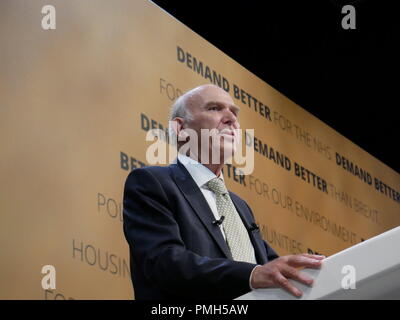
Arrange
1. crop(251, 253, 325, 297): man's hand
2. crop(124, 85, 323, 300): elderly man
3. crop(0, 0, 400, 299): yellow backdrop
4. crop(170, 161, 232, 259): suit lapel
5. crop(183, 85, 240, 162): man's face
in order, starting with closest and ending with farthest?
crop(251, 253, 325, 297): man's hand, crop(124, 85, 323, 300): elderly man, crop(170, 161, 232, 259): suit lapel, crop(183, 85, 240, 162): man's face, crop(0, 0, 400, 299): yellow backdrop

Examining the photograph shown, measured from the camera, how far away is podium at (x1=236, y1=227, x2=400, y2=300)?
1071mm

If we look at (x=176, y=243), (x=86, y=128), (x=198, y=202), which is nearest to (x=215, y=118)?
(x=198, y=202)

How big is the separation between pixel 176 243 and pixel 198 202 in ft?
0.82

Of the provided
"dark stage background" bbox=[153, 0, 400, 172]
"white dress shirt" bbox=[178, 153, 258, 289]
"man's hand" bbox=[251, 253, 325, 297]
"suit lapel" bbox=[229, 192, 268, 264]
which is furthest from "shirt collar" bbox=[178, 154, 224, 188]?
"dark stage background" bbox=[153, 0, 400, 172]

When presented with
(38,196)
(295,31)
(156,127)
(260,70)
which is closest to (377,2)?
(295,31)

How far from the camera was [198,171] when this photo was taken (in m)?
2.10

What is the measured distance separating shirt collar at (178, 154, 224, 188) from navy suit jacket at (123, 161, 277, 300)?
0.02m

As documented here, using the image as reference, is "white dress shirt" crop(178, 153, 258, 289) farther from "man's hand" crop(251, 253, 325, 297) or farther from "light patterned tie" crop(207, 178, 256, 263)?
"man's hand" crop(251, 253, 325, 297)

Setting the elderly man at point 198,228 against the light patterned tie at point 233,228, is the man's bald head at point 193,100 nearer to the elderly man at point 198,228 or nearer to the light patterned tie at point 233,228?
the elderly man at point 198,228

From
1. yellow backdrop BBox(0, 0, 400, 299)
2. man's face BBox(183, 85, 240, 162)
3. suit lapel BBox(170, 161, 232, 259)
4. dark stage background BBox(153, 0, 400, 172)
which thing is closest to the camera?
suit lapel BBox(170, 161, 232, 259)

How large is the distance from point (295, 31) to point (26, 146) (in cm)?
301

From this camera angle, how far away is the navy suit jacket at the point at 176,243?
1521 millimetres

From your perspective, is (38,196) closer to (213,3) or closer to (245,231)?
(245,231)

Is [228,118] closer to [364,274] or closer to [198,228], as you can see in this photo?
[198,228]
